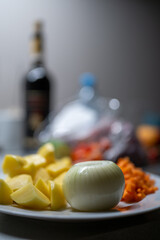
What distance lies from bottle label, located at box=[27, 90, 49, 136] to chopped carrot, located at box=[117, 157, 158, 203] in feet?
2.47

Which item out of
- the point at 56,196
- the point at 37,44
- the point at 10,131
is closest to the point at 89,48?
the point at 37,44

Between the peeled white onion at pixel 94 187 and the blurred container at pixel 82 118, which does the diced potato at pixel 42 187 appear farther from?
the blurred container at pixel 82 118

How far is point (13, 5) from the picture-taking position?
5.52 ft

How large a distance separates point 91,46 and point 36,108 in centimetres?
68

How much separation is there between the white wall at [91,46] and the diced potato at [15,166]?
101 centimetres

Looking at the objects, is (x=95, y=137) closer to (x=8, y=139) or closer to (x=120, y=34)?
(x=8, y=139)

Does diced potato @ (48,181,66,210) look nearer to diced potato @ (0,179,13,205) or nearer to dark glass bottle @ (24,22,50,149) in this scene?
diced potato @ (0,179,13,205)

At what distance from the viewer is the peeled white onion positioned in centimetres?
49

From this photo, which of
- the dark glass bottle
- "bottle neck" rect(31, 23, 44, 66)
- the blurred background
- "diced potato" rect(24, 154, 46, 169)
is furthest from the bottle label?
"diced potato" rect(24, 154, 46, 169)

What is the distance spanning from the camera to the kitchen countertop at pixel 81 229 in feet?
1.54

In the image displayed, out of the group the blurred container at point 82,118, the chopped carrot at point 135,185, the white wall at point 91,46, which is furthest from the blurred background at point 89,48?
the chopped carrot at point 135,185

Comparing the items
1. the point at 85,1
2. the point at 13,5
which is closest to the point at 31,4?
the point at 13,5

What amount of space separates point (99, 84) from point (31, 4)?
546 millimetres

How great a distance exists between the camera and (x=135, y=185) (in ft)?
1.90
